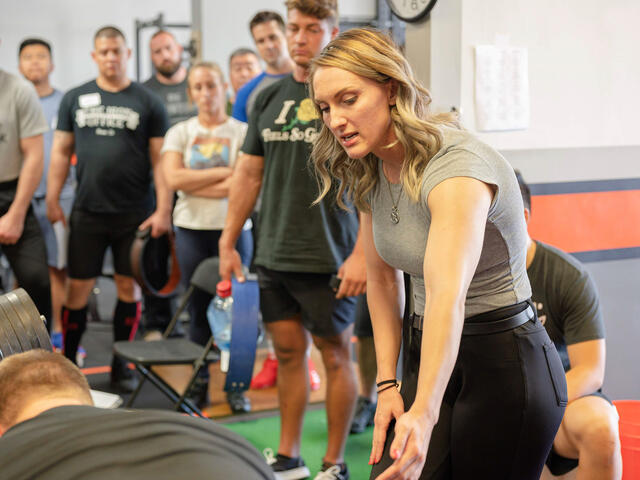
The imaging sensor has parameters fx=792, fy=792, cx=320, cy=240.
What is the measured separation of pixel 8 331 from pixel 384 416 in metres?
0.95

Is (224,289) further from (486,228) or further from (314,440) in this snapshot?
(486,228)

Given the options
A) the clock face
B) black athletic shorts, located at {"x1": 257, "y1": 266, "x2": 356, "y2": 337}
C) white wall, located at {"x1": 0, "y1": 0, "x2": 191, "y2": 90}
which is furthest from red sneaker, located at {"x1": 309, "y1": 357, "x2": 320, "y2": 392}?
white wall, located at {"x1": 0, "y1": 0, "x2": 191, "y2": 90}

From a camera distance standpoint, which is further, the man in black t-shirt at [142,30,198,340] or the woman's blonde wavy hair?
the man in black t-shirt at [142,30,198,340]

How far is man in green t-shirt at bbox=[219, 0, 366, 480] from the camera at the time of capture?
115 inches

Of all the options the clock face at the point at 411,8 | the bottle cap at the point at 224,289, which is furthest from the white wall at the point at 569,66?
the bottle cap at the point at 224,289

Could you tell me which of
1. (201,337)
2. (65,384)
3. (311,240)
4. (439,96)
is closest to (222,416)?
(201,337)

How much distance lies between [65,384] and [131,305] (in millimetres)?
3102

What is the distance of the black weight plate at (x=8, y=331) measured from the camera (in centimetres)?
195

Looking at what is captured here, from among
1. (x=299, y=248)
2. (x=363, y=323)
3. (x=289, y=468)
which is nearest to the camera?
(x=299, y=248)

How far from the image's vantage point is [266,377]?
14.0 ft

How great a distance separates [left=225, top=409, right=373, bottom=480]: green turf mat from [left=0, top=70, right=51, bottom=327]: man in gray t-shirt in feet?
3.68

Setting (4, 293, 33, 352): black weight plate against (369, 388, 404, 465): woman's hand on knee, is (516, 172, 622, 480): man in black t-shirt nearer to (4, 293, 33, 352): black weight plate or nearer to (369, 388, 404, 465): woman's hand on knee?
(369, 388, 404, 465): woman's hand on knee

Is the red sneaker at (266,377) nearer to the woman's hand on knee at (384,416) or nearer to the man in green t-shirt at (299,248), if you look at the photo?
the man in green t-shirt at (299,248)

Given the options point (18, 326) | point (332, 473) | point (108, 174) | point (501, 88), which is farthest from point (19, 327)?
point (108, 174)
